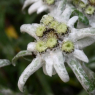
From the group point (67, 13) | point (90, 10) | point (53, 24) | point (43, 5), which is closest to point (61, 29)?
point (53, 24)

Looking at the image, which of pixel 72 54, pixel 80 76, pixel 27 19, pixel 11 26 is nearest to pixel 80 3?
pixel 72 54

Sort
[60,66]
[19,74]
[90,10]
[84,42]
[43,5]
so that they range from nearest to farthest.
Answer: [60,66] → [84,42] → [90,10] → [43,5] → [19,74]

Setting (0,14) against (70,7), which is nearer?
(70,7)

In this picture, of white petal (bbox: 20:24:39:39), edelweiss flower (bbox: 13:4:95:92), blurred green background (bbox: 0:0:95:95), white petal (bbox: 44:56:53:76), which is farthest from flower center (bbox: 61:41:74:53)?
blurred green background (bbox: 0:0:95:95)

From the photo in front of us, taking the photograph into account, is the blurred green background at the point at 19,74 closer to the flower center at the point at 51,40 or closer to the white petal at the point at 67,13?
the white petal at the point at 67,13

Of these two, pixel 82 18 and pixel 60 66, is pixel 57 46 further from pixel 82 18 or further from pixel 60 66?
pixel 82 18

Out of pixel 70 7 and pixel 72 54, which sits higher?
pixel 70 7

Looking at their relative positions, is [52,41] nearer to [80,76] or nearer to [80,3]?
[80,76]
